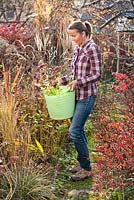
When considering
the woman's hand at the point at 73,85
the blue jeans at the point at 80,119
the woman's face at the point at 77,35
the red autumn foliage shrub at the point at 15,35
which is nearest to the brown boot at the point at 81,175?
the blue jeans at the point at 80,119

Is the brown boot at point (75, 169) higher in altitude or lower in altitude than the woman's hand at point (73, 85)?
lower

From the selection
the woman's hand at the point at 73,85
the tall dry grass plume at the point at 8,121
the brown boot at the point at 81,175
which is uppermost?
the woman's hand at the point at 73,85

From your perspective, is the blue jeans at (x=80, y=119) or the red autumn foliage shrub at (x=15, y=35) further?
the red autumn foliage shrub at (x=15, y=35)

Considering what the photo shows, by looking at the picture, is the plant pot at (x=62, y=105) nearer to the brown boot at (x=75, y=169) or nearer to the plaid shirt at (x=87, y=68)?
the plaid shirt at (x=87, y=68)

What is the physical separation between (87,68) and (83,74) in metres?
0.08

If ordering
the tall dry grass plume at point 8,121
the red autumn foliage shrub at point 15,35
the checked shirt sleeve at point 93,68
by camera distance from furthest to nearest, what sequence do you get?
→ the red autumn foliage shrub at point 15,35 → the tall dry grass plume at point 8,121 → the checked shirt sleeve at point 93,68

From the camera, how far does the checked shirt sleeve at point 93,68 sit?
162 inches

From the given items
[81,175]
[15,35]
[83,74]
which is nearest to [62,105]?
[83,74]

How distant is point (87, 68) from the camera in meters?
4.18

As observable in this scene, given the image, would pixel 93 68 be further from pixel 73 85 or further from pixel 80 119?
pixel 80 119

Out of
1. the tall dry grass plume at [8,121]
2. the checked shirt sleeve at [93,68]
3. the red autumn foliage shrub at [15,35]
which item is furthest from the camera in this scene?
the red autumn foliage shrub at [15,35]

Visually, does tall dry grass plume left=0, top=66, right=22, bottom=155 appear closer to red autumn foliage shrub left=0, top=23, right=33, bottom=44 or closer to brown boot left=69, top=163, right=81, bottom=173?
brown boot left=69, top=163, right=81, bottom=173

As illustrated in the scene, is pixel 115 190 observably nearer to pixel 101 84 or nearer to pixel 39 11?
pixel 101 84

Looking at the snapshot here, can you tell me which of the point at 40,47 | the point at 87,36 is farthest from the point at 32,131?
the point at 40,47
